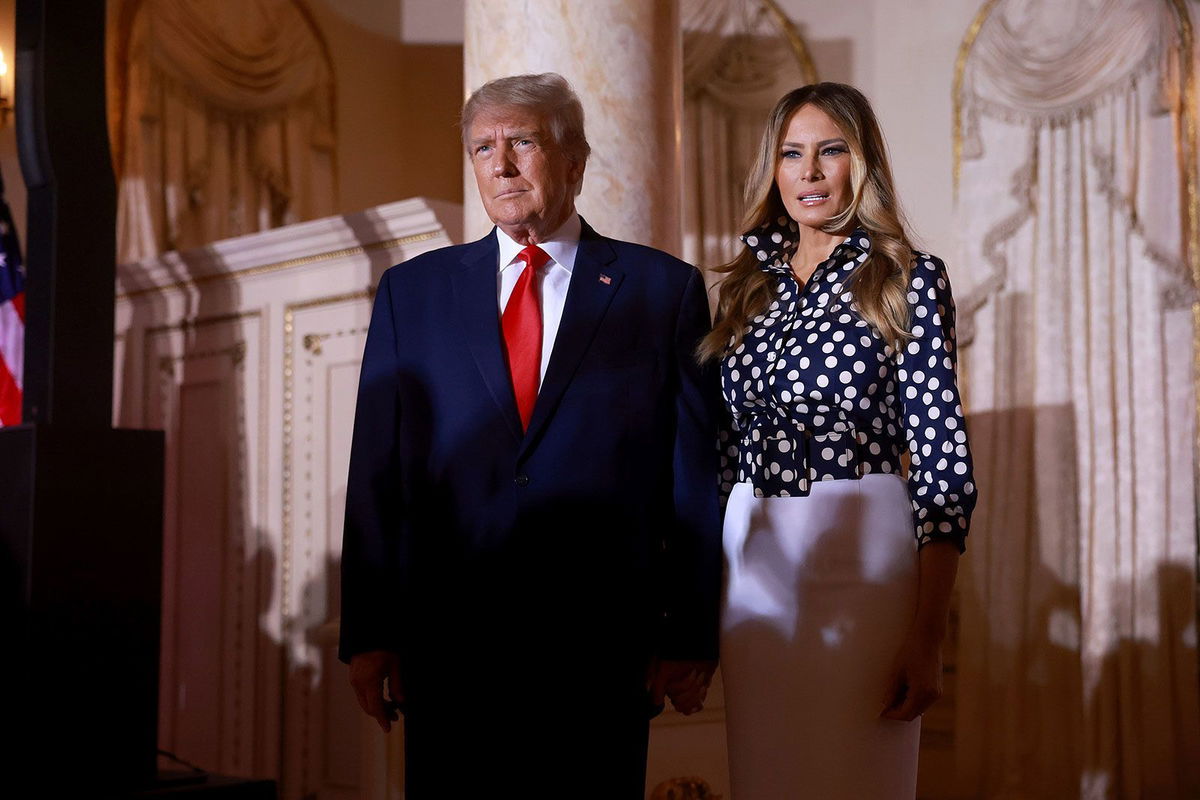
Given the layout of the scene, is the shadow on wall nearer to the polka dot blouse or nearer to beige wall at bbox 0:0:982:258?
beige wall at bbox 0:0:982:258

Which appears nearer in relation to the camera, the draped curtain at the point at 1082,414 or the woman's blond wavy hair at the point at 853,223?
the woman's blond wavy hair at the point at 853,223

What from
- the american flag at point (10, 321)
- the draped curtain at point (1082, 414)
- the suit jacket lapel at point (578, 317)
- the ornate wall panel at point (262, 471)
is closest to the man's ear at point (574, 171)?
the suit jacket lapel at point (578, 317)

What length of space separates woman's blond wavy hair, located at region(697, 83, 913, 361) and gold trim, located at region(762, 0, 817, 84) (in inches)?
193

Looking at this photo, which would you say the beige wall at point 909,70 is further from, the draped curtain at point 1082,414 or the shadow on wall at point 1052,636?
the shadow on wall at point 1052,636

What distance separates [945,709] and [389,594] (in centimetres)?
489

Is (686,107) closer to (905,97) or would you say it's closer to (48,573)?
(905,97)

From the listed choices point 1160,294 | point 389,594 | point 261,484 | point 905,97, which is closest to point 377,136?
point 905,97

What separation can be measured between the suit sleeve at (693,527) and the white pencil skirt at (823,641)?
49mm

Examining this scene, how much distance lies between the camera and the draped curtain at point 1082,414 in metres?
5.96

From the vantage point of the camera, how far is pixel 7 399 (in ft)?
16.3

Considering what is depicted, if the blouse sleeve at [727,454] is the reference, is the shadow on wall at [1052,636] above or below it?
below

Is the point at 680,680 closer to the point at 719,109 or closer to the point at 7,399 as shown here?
the point at 7,399

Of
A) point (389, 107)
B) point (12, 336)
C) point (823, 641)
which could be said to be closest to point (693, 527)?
point (823, 641)

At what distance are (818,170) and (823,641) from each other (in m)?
0.85
